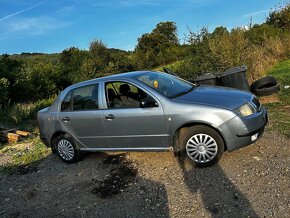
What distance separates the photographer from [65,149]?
24.7 ft

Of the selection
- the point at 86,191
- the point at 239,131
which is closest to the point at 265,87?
the point at 239,131

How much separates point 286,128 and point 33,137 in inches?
304

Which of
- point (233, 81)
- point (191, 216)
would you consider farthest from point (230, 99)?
point (233, 81)

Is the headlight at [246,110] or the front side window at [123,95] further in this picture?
the front side window at [123,95]

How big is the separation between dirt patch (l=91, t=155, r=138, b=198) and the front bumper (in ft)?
5.85

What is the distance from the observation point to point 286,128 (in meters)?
7.40

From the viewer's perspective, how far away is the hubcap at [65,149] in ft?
24.5

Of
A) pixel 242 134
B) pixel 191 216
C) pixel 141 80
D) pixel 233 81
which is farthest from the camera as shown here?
pixel 233 81

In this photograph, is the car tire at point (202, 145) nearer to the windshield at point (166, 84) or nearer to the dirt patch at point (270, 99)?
the windshield at point (166, 84)

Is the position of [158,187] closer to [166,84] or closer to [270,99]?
[166,84]

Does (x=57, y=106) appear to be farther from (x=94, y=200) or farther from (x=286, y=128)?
(x=286, y=128)

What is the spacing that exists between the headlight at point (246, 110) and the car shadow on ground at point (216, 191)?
3.22ft

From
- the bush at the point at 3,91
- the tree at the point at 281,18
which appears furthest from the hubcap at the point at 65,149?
the tree at the point at 281,18

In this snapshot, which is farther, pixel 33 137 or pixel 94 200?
pixel 33 137
